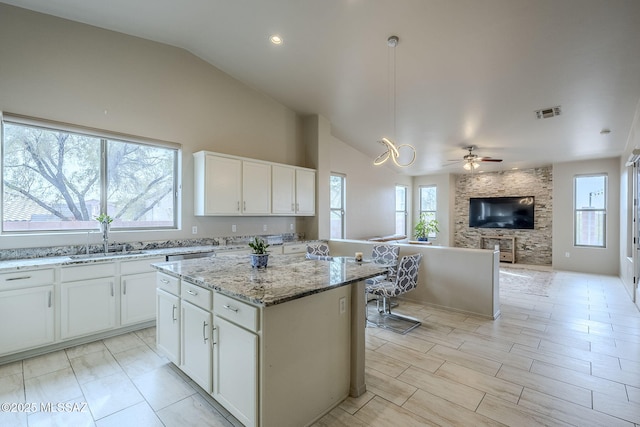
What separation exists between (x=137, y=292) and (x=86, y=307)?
0.49 m

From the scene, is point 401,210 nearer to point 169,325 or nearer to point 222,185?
point 222,185

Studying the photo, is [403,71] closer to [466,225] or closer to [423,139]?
[423,139]

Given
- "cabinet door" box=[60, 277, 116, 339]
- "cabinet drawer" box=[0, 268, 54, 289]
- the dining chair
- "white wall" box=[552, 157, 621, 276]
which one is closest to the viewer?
"cabinet drawer" box=[0, 268, 54, 289]

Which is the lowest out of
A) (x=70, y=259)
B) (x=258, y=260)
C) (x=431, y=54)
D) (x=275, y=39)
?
(x=70, y=259)

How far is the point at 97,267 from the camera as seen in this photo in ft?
10.8

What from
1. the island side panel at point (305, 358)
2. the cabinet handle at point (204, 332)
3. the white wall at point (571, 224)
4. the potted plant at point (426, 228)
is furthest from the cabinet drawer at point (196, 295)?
the white wall at point (571, 224)

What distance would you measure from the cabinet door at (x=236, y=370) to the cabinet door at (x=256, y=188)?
3.15 meters

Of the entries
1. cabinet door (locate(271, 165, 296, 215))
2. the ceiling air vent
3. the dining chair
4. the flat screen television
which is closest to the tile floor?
the dining chair

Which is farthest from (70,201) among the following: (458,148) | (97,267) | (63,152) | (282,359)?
(458,148)

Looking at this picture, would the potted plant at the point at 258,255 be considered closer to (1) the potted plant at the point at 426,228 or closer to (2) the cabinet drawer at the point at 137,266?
(2) the cabinet drawer at the point at 137,266

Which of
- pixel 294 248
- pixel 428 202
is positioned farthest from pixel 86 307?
pixel 428 202

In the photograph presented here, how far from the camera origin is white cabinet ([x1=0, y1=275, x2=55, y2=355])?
2.80 m

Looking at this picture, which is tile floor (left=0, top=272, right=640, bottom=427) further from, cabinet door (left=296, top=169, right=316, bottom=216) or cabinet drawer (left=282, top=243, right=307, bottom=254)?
cabinet door (left=296, top=169, right=316, bottom=216)

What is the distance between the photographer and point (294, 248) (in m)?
5.43
